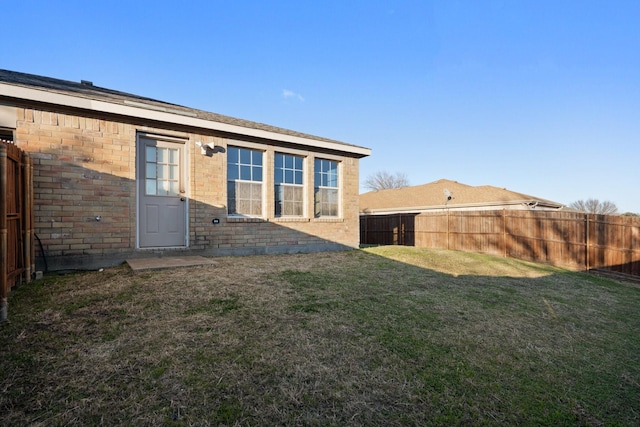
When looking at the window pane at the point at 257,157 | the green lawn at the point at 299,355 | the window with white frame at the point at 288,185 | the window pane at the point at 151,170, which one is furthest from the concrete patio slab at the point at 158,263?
the window pane at the point at 257,157

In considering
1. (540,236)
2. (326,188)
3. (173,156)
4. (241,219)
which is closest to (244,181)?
(241,219)

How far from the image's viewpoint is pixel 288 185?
8109 mm

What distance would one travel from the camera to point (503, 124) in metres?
17.5

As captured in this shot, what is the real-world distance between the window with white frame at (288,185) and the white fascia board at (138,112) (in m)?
0.56

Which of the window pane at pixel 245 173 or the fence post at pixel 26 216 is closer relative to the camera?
the fence post at pixel 26 216

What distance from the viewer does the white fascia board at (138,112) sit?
4.75m

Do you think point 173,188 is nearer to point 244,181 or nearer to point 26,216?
point 244,181

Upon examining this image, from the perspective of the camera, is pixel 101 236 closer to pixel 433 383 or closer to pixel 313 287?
pixel 313 287

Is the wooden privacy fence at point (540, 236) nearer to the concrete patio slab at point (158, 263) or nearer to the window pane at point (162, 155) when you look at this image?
the concrete patio slab at point (158, 263)

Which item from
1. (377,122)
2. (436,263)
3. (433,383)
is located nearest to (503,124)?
(377,122)

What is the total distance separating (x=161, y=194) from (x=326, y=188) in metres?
4.54

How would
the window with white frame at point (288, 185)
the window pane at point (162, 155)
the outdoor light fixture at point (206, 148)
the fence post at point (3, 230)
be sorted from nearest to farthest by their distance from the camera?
the fence post at point (3, 230)
the window pane at point (162, 155)
the outdoor light fixture at point (206, 148)
the window with white frame at point (288, 185)

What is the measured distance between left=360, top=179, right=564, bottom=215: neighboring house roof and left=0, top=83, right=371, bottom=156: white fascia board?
44.4 feet

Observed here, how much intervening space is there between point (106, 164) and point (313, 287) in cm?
462
